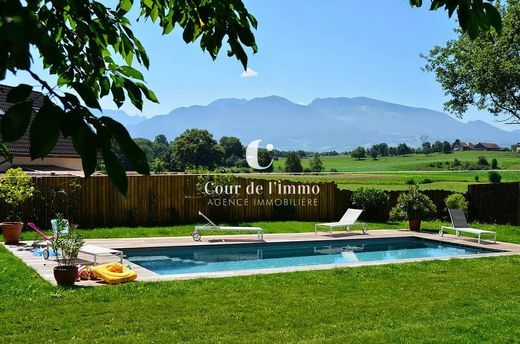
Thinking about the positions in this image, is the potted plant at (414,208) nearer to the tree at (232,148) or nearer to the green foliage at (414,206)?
the green foliage at (414,206)

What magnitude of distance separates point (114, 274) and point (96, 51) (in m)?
6.67

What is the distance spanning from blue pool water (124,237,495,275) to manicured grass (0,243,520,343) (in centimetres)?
303

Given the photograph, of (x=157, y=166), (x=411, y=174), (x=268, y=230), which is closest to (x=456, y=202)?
(x=268, y=230)

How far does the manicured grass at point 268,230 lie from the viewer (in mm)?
14125

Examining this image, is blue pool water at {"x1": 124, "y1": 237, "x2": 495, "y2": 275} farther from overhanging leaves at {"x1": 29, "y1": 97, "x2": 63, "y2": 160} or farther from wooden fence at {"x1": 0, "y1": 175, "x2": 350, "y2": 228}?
overhanging leaves at {"x1": 29, "y1": 97, "x2": 63, "y2": 160}

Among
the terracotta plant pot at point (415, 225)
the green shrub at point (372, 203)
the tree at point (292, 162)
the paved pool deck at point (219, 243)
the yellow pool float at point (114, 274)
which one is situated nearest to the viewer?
the yellow pool float at point (114, 274)

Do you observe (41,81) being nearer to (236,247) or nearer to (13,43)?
(13,43)

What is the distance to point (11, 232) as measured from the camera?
11.8 metres

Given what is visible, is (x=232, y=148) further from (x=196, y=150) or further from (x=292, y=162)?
(x=292, y=162)

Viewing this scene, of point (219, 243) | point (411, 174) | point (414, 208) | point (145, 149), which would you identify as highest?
point (411, 174)

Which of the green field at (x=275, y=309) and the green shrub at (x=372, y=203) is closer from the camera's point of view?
the green field at (x=275, y=309)

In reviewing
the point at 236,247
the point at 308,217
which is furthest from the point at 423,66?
the point at 236,247

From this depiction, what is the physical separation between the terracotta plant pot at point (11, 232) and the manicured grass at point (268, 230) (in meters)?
0.94

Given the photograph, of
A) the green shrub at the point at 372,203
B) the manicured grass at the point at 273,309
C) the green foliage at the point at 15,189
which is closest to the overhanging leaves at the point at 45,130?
the manicured grass at the point at 273,309
